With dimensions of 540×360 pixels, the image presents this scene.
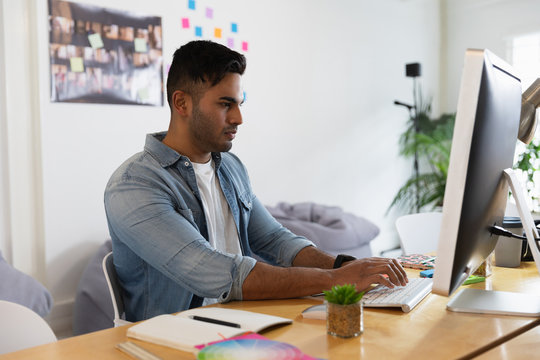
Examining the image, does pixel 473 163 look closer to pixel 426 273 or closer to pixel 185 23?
pixel 426 273

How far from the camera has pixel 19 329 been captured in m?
1.15

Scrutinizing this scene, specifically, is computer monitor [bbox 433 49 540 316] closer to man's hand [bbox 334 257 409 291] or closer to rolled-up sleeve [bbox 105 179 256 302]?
man's hand [bbox 334 257 409 291]

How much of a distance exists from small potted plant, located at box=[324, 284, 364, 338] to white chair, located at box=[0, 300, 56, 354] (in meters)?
0.58

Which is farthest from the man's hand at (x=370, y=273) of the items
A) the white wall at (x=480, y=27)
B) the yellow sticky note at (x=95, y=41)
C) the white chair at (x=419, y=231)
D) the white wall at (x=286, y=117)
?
the white wall at (x=480, y=27)

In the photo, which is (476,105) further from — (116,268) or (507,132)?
(116,268)

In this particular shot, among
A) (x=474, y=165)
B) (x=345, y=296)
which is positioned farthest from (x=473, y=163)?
(x=345, y=296)

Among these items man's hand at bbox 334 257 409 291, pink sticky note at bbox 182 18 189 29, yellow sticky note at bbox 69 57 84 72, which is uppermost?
pink sticky note at bbox 182 18 189 29

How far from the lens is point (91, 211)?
3.09m

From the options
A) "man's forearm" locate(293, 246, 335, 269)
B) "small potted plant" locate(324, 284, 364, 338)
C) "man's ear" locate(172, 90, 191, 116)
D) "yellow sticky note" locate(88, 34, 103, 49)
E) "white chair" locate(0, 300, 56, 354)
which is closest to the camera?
"small potted plant" locate(324, 284, 364, 338)

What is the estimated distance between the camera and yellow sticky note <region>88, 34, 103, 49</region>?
300 centimetres

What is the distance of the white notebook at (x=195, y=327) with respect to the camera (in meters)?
0.96

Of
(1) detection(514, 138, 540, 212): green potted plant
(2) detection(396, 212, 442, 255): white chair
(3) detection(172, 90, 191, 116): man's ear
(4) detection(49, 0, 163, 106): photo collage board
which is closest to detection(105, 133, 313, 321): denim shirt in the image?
(3) detection(172, 90, 191, 116): man's ear

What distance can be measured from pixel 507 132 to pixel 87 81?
2.40 m

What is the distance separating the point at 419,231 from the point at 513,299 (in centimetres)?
98
